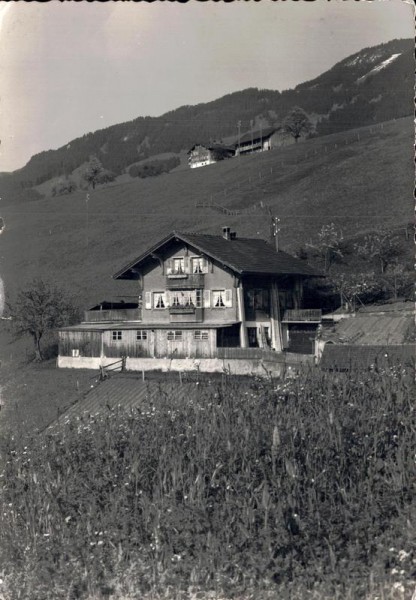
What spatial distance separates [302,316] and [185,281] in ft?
24.3

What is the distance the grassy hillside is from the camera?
59.2 meters

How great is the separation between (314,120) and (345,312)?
102 ft

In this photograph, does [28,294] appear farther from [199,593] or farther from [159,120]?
[159,120]

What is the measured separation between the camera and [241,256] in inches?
1678

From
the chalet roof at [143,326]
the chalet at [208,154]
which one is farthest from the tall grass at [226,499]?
the chalet at [208,154]

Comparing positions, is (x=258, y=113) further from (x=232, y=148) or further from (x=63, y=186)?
(x=232, y=148)

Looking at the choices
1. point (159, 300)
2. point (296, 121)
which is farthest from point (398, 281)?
point (296, 121)

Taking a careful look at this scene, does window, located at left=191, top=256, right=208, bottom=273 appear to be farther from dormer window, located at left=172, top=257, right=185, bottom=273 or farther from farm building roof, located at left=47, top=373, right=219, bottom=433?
farm building roof, located at left=47, top=373, right=219, bottom=433

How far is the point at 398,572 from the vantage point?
7.52 meters

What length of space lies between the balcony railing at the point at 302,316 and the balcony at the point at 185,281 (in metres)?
5.65

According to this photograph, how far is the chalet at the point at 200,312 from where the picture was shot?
40688 millimetres

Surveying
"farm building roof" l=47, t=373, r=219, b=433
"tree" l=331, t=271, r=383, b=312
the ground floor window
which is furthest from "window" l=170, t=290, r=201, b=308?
"farm building roof" l=47, t=373, r=219, b=433

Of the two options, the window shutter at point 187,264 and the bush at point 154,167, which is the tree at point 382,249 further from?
the bush at point 154,167

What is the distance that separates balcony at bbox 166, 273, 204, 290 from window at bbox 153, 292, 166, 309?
3.53 feet
